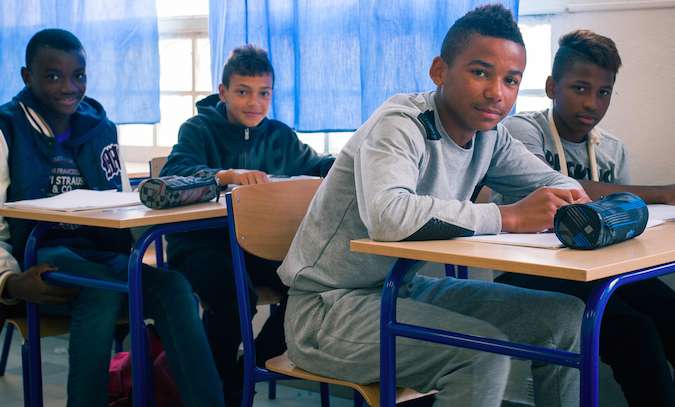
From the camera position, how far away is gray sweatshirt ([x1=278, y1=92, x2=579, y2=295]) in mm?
1626

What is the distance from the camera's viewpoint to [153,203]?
228 cm

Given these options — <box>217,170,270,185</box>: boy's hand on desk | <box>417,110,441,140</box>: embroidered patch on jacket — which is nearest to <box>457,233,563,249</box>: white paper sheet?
<box>417,110,441,140</box>: embroidered patch on jacket

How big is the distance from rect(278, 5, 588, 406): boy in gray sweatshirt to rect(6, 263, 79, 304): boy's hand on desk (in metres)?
0.68

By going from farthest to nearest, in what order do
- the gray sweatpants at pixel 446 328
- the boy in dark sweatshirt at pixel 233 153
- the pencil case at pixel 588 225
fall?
the boy in dark sweatshirt at pixel 233 153, the gray sweatpants at pixel 446 328, the pencil case at pixel 588 225

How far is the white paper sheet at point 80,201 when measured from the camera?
2.25m

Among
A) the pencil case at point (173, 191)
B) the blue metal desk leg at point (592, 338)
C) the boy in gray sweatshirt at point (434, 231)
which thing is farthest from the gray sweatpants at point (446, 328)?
the pencil case at point (173, 191)

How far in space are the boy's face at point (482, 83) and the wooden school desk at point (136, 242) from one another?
0.74m

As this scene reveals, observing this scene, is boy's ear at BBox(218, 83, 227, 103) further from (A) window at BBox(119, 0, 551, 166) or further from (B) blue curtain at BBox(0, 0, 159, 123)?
(B) blue curtain at BBox(0, 0, 159, 123)

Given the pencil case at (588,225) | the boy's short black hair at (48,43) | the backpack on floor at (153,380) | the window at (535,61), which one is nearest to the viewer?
the pencil case at (588,225)

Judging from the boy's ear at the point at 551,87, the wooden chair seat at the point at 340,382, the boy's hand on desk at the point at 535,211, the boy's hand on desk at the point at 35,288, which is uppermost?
the boy's ear at the point at 551,87

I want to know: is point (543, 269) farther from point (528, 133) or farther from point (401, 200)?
point (528, 133)

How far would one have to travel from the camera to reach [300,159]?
3.15m

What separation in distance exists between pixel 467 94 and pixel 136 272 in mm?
886

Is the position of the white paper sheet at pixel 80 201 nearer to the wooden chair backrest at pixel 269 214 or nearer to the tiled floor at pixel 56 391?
the wooden chair backrest at pixel 269 214
